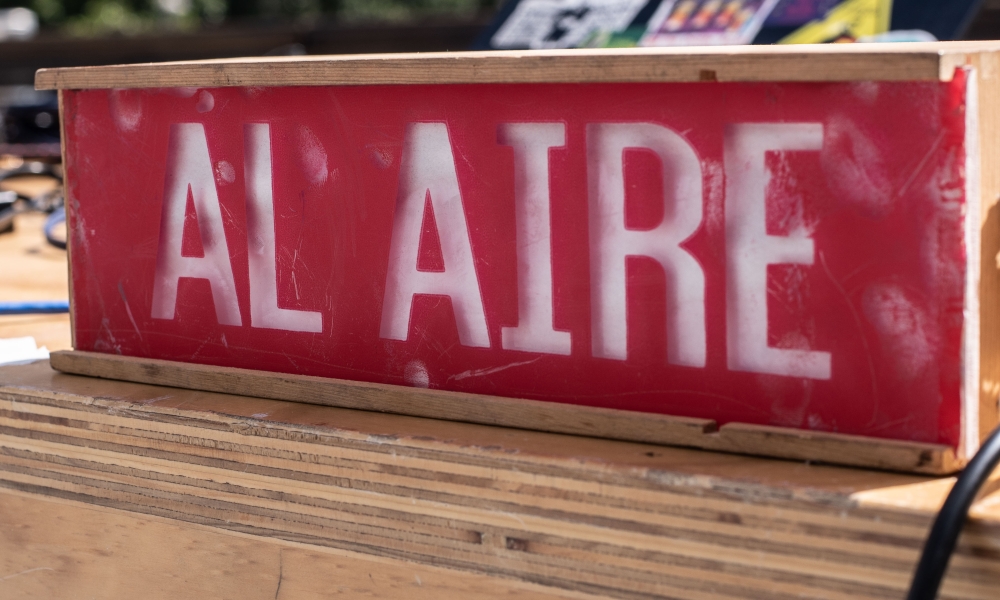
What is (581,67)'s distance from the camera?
2.19ft

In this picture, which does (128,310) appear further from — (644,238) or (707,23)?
(707,23)

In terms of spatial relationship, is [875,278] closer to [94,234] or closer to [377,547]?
[377,547]

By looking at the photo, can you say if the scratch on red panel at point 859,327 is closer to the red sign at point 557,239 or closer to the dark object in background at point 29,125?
the red sign at point 557,239

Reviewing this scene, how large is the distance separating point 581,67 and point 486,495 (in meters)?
0.29

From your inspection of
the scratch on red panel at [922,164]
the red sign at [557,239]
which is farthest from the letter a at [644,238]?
the scratch on red panel at [922,164]

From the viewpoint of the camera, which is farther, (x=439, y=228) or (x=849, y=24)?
(x=849, y=24)

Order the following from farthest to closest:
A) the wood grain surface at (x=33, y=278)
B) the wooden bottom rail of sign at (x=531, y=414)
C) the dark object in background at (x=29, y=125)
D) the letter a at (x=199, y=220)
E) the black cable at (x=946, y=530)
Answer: the dark object in background at (x=29, y=125) < the wood grain surface at (x=33, y=278) < the letter a at (x=199, y=220) < the wooden bottom rail of sign at (x=531, y=414) < the black cable at (x=946, y=530)

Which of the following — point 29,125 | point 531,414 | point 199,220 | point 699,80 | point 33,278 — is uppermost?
point 699,80

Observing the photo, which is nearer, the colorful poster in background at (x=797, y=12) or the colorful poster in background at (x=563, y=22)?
the colorful poster in background at (x=797, y=12)

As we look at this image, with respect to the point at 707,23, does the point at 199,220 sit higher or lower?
lower

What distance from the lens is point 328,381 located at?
803 millimetres

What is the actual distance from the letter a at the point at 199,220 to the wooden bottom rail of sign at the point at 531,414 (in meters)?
0.07

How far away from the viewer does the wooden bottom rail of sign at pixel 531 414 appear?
→ 626 mm

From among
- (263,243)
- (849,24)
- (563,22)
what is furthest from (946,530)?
(563,22)
